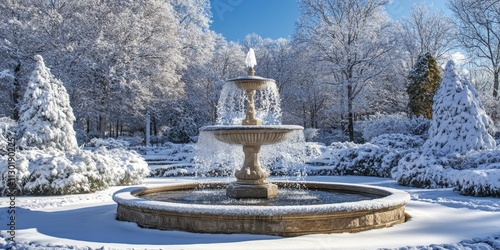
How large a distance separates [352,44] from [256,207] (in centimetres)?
2591

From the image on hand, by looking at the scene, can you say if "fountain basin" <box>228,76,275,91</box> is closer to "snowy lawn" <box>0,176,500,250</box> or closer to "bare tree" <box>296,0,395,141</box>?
"snowy lawn" <box>0,176,500,250</box>

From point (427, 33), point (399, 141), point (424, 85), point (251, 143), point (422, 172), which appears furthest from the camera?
point (427, 33)

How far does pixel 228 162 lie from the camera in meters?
21.3

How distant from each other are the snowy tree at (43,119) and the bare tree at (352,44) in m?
18.6

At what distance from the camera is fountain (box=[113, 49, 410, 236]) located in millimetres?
6082

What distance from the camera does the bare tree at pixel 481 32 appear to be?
3175 centimetres

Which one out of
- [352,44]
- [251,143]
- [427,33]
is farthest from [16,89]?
[427,33]

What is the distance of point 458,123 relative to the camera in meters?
15.7

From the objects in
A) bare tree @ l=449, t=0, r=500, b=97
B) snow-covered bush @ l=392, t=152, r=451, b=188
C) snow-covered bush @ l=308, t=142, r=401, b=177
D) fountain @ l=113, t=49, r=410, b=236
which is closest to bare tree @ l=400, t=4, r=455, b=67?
Answer: bare tree @ l=449, t=0, r=500, b=97

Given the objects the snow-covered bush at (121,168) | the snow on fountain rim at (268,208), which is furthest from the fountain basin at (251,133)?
the snow-covered bush at (121,168)

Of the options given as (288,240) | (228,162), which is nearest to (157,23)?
(228,162)

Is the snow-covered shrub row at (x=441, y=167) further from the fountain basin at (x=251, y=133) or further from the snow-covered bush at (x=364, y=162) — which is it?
the fountain basin at (x=251, y=133)

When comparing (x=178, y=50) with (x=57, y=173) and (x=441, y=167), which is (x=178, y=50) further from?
(x=441, y=167)

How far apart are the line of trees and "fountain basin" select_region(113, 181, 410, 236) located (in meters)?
21.0
